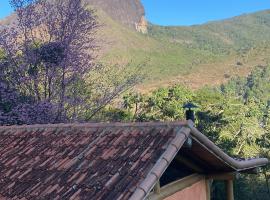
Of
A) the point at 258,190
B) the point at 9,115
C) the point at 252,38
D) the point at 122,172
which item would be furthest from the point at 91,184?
the point at 252,38

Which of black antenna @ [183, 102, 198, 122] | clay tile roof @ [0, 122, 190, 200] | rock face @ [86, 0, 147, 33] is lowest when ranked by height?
clay tile roof @ [0, 122, 190, 200]

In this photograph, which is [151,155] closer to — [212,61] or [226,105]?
[226,105]

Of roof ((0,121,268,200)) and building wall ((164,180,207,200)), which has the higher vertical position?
roof ((0,121,268,200))

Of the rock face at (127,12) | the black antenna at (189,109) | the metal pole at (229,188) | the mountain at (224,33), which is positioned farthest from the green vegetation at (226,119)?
the rock face at (127,12)

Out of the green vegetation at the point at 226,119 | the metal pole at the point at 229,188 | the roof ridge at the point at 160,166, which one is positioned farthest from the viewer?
the green vegetation at the point at 226,119

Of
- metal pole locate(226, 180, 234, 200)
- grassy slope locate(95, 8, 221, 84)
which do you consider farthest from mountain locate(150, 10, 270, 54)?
metal pole locate(226, 180, 234, 200)

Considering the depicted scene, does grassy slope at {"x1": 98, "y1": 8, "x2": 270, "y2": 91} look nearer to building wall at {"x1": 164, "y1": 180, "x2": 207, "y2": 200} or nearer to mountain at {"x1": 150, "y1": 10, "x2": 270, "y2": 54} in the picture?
mountain at {"x1": 150, "y1": 10, "x2": 270, "y2": 54}

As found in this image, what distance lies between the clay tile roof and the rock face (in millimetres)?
131790

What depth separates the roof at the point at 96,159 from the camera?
444 centimetres

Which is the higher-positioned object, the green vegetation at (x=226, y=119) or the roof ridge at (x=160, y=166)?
the roof ridge at (x=160, y=166)

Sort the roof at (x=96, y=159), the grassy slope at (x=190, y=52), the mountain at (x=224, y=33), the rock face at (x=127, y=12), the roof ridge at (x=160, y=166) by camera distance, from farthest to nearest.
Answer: the rock face at (x=127, y=12) < the mountain at (x=224, y=33) < the grassy slope at (x=190, y=52) < the roof at (x=96, y=159) < the roof ridge at (x=160, y=166)

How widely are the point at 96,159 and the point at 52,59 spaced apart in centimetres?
864

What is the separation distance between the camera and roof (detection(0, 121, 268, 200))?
14.6ft

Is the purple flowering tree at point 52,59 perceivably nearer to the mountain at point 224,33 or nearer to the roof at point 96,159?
the roof at point 96,159
